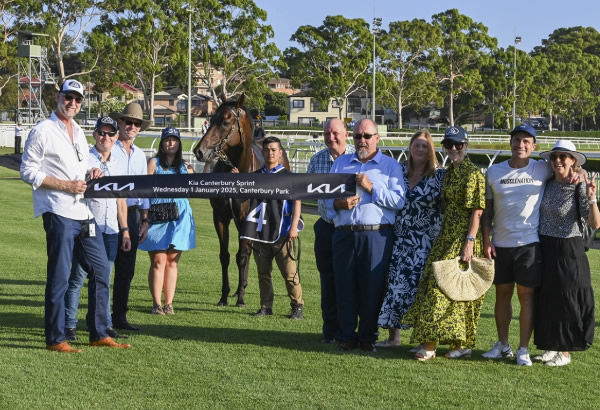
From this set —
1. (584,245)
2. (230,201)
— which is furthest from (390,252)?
(230,201)

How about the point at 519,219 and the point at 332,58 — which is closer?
the point at 519,219

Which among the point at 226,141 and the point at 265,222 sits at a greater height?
the point at 226,141

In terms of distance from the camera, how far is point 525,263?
22.6 ft

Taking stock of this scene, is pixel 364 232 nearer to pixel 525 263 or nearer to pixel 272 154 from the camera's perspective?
pixel 525 263

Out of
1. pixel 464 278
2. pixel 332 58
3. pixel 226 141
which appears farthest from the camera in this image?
pixel 332 58

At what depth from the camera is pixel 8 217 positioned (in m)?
18.0

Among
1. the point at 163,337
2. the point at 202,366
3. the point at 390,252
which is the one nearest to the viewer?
the point at 202,366

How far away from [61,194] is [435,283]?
2.81 meters

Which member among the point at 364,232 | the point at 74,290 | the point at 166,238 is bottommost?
the point at 74,290

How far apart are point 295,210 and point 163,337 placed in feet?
5.80

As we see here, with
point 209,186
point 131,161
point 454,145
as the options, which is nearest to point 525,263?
point 454,145

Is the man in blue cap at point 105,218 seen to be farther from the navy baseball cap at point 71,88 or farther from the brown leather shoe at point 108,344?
the navy baseball cap at point 71,88

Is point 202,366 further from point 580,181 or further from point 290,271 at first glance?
point 580,181

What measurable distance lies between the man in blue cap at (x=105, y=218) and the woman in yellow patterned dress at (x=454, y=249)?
2.48 m
